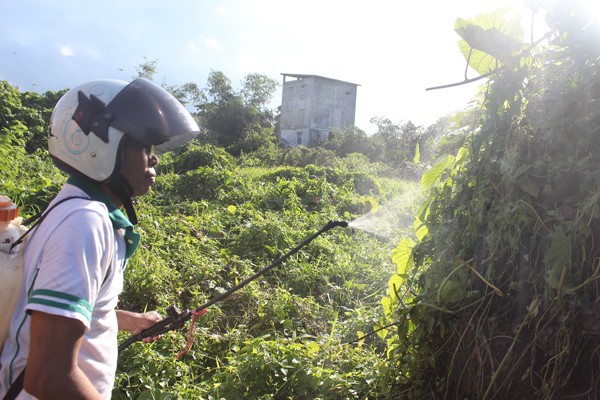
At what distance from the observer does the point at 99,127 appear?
1.73 meters

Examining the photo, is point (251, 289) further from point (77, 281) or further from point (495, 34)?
point (77, 281)

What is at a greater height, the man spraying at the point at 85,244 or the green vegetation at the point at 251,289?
the man spraying at the point at 85,244

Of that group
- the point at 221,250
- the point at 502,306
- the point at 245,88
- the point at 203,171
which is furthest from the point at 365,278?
the point at 245,88

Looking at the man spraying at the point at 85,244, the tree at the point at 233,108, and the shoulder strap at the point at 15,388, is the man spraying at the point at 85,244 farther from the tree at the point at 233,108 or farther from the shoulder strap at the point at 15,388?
the tree at the point at 233,108

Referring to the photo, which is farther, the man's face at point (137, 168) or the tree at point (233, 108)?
the tree at point (233, 108)

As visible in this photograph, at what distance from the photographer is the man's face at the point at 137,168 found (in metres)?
1.80

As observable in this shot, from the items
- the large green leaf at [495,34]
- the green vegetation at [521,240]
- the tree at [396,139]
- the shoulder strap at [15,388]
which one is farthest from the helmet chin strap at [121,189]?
the tree at [396,139]

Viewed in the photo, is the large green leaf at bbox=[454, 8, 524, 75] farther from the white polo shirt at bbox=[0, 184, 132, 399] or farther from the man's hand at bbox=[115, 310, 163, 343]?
the man's hand at bbox=[115, 310, 163, 343]

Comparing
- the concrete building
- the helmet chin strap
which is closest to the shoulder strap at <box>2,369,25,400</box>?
the helmet chin strap

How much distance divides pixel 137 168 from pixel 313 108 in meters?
33.3

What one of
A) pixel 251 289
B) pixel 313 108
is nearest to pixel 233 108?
pixel 313 108

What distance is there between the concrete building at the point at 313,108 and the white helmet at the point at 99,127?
31.9 metres

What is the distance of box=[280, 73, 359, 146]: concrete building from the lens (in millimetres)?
34375

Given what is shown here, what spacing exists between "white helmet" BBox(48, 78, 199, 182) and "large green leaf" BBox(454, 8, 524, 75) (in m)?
1.32
